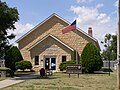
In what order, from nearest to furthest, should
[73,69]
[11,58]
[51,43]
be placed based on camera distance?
[73,69] → [11,58] → [51,43]

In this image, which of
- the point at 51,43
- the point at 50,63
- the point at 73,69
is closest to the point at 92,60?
the point at 51,43

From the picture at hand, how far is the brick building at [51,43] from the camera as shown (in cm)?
4450

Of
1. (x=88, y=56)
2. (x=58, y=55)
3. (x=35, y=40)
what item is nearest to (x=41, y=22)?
(x=35, y=40)

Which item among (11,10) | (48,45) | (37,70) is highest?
(11,10)

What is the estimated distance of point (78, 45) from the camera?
45969mm

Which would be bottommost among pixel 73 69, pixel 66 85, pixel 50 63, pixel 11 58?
pixel 66 85

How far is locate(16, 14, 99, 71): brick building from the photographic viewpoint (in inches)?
1752

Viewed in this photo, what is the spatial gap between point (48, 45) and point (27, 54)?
3.49m

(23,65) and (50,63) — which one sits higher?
(50,63)

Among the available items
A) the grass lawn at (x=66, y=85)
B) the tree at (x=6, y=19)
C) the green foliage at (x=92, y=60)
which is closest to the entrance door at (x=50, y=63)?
the green foliage at (x=92, y=60)

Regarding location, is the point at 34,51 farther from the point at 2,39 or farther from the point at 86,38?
the point at 2,39

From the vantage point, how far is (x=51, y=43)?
4466cm

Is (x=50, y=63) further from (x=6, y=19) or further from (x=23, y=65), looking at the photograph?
(x=6, y=19)

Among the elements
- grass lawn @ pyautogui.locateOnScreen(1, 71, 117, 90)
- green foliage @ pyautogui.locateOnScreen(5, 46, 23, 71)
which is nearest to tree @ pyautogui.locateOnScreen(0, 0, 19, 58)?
green foliage @ pyautogui.locateOnScreen(5, 46, 23, 71)
